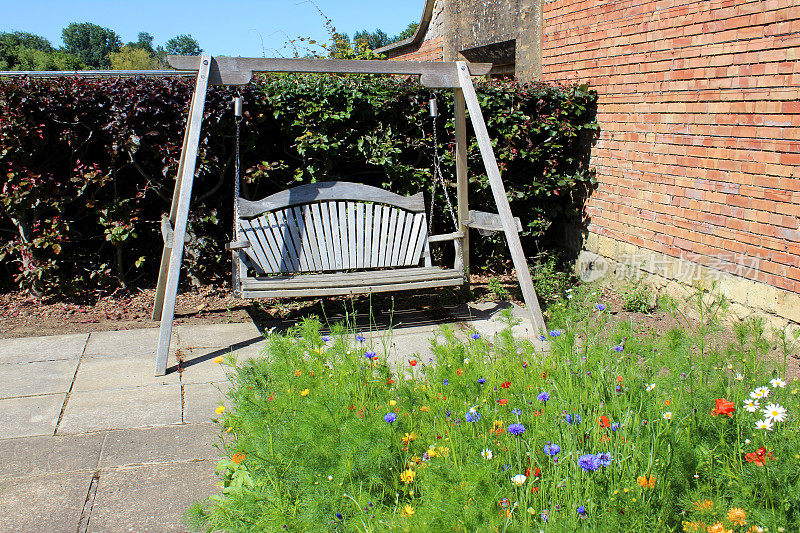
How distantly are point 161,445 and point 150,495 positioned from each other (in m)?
0.44

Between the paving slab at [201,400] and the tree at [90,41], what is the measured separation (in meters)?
118

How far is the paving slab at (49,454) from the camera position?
2719mm

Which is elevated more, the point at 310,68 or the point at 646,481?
the point at 310,68

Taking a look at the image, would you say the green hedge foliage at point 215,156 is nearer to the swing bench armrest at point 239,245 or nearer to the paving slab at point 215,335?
the paving slab at point 215,335

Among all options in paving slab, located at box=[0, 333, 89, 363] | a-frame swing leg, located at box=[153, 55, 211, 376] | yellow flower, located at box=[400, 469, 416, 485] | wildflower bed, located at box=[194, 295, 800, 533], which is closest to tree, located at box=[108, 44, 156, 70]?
paving slab, located at box=[0, 333, 89, 363]

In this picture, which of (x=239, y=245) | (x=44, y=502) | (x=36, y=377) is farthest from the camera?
(x=239, y=245)

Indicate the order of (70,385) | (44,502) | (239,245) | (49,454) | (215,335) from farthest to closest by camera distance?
1. (215,335)
2. (239,245)
3. (70,385)
4. (49,454)
5. (44,502)

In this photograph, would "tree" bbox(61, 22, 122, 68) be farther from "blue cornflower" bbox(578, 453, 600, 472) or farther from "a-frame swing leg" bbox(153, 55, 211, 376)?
"blue cornflower" bbox(578, 453, 600, 472)

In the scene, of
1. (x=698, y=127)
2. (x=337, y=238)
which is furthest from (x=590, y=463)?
(x=698, y=127)

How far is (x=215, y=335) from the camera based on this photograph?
4.61 m

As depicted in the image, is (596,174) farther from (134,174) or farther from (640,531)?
(640,531)

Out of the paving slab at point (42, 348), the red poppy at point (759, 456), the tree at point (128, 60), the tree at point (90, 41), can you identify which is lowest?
the paving slab at point (42, 348)

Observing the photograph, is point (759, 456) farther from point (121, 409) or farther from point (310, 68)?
point (310, 68)

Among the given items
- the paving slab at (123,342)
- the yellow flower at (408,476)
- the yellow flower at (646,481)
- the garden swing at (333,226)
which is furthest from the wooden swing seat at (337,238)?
the yellow flower at (646,481)
